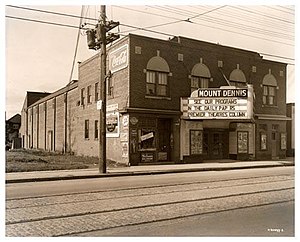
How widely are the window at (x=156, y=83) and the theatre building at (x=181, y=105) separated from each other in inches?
2.0

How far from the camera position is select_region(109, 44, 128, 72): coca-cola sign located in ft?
62.5

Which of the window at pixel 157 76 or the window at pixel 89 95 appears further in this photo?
the window at pixel 89 95

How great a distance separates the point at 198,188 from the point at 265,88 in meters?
13.5

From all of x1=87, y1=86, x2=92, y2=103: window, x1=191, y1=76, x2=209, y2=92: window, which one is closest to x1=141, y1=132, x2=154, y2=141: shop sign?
x1=191, y1=76, x2=209, y2=92: window

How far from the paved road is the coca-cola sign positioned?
9441mm

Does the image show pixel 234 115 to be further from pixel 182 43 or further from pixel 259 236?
pixel 259 236

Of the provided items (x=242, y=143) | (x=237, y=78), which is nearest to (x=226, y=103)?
(x=237, y=78)

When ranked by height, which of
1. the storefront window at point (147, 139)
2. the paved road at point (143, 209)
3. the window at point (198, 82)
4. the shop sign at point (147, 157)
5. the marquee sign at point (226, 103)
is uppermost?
the window at point (198, 82)

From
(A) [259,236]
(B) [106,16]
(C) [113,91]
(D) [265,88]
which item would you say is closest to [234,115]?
(D) [265,88]

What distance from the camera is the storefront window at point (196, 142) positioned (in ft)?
68.3

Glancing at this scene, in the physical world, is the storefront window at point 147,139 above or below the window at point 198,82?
below

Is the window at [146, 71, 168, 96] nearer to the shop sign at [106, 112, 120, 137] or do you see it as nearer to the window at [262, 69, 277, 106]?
the shop sign at [106, 112, 120, 137]

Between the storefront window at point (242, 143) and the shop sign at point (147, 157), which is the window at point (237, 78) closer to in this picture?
the storefront window at point (242, 143)

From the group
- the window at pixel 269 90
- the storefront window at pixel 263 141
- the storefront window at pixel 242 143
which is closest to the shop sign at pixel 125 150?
the storefront window at pixel 242 143
